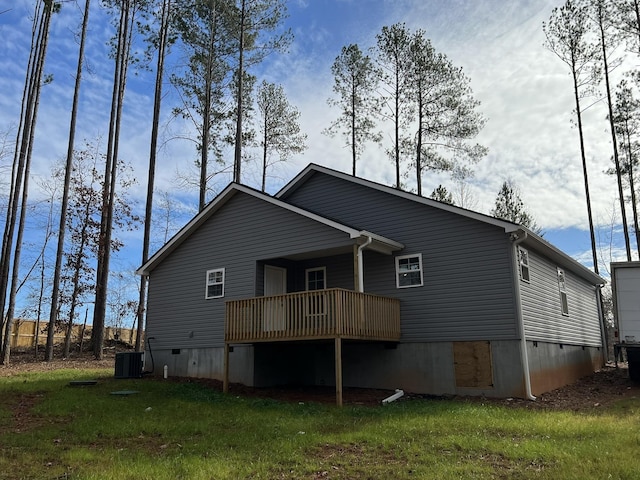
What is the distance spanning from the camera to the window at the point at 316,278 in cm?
1592

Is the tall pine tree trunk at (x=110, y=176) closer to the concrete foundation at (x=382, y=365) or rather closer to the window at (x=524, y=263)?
the concrete foundation at (x=382, y=365)

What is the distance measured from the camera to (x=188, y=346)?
16.8 m

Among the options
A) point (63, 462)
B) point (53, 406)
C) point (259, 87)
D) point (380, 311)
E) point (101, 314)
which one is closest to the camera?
point (63, 462)

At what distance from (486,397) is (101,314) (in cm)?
1598

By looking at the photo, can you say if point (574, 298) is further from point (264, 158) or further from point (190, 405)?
point (264, 158)

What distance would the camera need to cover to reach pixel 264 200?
15617 millimetres

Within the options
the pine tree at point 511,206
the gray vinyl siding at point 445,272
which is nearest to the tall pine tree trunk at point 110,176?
the gray vinyl siding at point 445,272

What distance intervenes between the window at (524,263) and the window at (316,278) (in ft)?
18.3

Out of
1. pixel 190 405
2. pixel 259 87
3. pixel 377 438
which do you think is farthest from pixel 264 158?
pixel 377 438

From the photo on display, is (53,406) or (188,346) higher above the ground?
(188,346)

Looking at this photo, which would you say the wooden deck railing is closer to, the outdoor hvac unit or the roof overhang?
the roof overhang

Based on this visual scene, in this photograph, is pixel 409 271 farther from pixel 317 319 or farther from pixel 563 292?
pixel 563 292

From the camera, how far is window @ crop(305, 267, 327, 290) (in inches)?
627

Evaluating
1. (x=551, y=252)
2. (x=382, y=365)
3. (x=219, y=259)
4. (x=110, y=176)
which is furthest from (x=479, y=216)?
(x=110, y=176)
